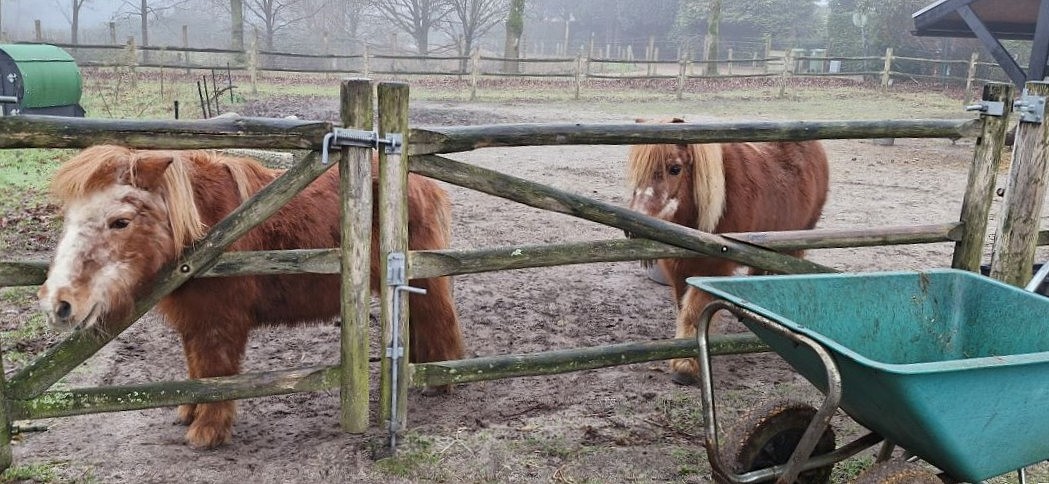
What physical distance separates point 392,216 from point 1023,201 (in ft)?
11.1

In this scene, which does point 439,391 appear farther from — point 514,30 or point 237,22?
point 237,22

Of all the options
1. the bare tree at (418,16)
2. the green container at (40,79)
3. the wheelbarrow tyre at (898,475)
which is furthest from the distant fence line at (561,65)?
the wheelbarrow tyre at (898,475)

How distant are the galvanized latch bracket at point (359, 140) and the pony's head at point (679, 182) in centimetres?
188

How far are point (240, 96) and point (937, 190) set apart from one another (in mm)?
15740

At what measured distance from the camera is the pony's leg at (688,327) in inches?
176

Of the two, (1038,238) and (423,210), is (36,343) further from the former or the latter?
(1038,238)

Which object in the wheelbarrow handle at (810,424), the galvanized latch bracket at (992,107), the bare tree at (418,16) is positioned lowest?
the wheelbarrow handle at (810,424)

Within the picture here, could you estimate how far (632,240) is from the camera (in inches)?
138

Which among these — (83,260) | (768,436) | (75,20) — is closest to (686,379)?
(768,436)

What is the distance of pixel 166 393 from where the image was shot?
3002mm

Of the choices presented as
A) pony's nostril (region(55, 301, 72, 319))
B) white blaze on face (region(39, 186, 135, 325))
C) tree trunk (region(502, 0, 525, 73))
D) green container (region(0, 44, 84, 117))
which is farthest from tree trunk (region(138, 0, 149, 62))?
pony's nostril (region(55, 301, 72, 319))

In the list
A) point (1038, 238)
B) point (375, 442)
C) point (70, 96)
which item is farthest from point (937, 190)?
point (70, 96)

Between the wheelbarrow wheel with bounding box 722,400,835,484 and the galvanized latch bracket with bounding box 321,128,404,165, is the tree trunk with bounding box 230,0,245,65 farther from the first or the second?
the wheelbarrow wheel with bounding box 722,400,835,484

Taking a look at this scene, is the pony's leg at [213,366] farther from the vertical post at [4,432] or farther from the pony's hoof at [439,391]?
the pony's hoof at [439,391]
